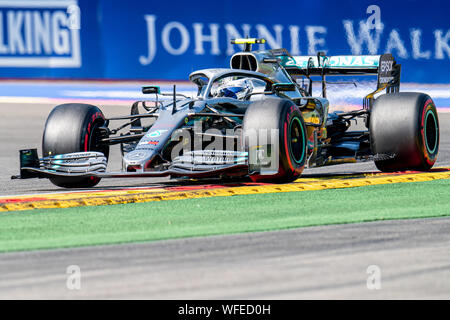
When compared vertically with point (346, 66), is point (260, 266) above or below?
below

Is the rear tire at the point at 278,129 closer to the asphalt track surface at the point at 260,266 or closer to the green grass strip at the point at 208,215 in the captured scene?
the green grass strip at the point at 208,215

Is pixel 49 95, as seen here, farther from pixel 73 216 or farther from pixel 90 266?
pixel 90 266

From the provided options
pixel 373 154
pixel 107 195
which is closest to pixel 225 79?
pixel 373 154

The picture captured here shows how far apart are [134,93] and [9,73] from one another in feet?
9.67

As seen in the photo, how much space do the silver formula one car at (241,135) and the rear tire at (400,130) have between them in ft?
0.04

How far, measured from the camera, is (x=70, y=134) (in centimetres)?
973

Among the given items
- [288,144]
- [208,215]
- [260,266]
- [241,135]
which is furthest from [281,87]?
[260,266]

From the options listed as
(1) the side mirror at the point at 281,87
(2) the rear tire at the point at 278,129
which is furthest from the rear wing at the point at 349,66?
(2) the rear tire at the point at 278,129

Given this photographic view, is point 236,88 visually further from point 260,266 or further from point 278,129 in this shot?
point 260,266

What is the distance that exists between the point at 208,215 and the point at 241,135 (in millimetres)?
2084

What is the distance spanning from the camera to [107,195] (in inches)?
341

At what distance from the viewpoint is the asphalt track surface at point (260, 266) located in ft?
15.7

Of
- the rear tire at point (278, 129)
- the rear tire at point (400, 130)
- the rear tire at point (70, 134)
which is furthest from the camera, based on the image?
the rear tire at point (400, 130)
